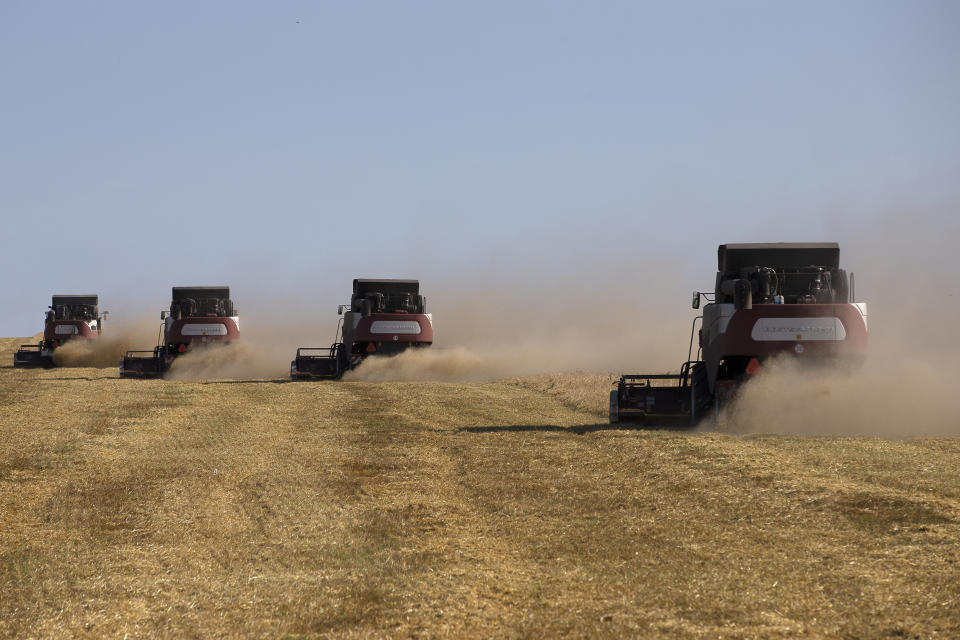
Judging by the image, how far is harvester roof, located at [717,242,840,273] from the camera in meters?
18.9

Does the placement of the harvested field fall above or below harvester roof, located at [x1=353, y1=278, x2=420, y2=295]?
below

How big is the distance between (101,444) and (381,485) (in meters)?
6.08

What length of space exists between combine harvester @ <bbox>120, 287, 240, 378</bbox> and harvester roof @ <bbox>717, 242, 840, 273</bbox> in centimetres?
2422

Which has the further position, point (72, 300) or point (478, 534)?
point (72, 300)

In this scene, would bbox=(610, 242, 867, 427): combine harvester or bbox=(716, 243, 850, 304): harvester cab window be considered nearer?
bbox=(610, 242, 867, 427): combine harvester

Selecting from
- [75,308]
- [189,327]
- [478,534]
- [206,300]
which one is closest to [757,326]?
[478,534]

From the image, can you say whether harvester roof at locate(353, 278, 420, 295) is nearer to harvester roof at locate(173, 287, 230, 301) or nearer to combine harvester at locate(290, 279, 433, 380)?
combine harvester at locate(290, 279, 433, 380)

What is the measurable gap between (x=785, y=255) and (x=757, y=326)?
209cm

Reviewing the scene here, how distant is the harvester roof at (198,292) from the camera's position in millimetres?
42000

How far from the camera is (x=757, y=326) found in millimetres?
17469

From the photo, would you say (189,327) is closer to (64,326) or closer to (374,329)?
(374,329)

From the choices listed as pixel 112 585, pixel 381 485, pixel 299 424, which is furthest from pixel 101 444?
pixel 112 585

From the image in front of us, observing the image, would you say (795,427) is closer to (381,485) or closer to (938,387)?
(938,387)

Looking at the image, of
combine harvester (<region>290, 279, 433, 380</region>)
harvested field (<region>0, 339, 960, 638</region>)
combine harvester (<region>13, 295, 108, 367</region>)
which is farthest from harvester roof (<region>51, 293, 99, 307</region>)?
harvested field (<region>0, 339, 960, 638</region>)
